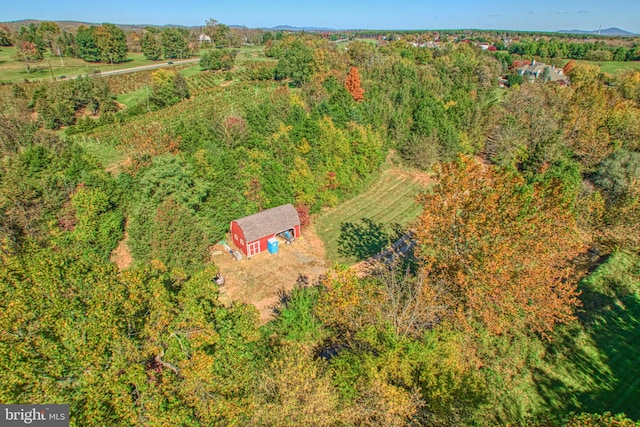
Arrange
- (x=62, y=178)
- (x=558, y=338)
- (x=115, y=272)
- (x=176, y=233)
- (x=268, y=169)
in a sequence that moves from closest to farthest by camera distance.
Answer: (x=115, y=272), (x=558, y=338), (x=176, y=233), (x=62, y=178), (x=268, y=169)

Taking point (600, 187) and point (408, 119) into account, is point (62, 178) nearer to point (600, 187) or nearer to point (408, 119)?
point (408, 119)

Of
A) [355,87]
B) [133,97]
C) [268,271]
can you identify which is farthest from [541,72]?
[268,271]

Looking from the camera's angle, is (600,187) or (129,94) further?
(129,94)

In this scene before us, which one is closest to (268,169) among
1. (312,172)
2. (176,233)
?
(312,172)

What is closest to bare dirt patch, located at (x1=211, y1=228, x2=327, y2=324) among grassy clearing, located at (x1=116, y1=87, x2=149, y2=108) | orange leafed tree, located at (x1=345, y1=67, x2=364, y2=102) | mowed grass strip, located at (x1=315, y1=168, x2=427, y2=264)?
mowed grass strip, located at (x1=315, y1=168, x2=427, y2=264)

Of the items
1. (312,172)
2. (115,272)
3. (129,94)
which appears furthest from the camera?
(129,94)

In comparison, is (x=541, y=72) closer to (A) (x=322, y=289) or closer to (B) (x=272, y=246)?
(B) (x=272, y=246)

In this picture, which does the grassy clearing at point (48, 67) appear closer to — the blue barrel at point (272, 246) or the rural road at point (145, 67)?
the rural road at point (145, 67)
